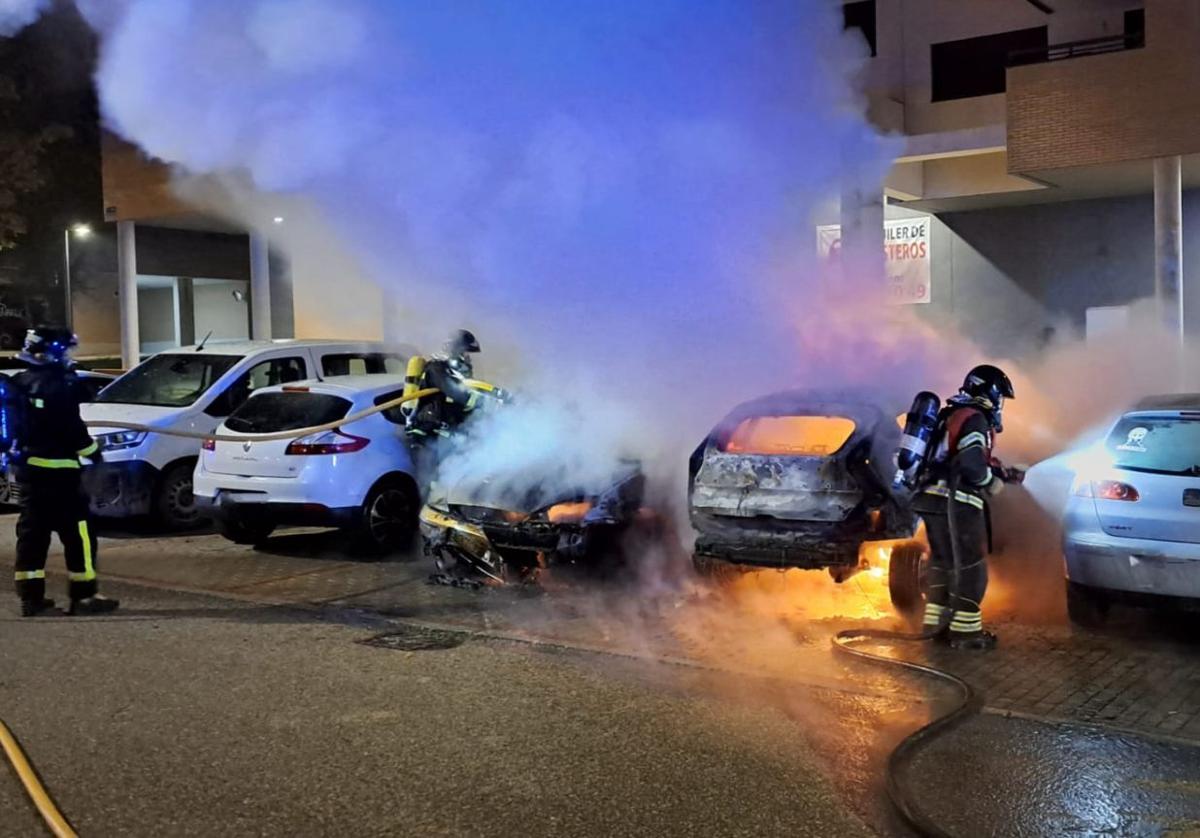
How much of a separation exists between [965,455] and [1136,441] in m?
1.00

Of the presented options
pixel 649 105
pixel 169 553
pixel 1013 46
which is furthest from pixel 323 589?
pixel 1013 46

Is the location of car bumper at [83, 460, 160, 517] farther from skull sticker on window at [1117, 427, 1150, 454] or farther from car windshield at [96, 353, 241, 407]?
skull sticker on window at [1117, 427, 1150, 454]

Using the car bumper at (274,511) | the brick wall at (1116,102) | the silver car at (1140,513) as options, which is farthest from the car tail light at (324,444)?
the brick wall at (1116,102)

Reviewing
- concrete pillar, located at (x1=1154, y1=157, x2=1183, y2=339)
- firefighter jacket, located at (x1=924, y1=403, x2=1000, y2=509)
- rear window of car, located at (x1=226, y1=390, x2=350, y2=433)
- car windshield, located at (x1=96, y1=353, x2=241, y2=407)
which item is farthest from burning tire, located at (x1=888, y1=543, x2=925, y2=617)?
concrete pillar, located at (x1=1154, y1=157, x2=1183, y2=339)

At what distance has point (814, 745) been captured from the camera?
5.05 metres

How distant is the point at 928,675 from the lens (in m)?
6.05

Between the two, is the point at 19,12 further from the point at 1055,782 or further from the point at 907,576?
the point at 1055,782

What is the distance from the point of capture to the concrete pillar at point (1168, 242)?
46.5 ft

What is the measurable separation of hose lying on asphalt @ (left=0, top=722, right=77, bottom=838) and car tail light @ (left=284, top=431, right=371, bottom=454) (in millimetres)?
4242

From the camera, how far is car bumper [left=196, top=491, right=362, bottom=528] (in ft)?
30.6

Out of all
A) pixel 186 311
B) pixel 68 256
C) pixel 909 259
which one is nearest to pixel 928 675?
pixel 909 259

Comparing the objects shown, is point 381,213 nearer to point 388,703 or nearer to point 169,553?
point 169,553

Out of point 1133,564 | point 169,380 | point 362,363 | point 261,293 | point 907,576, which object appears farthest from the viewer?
point 261,293

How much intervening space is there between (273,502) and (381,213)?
8.28ft
